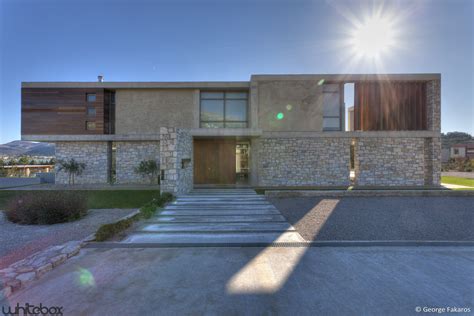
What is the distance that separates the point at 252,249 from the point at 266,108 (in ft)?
33.5

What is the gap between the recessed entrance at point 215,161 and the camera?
43.9 ft

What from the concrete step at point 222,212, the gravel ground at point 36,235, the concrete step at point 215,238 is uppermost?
the concrete step at point 215,238

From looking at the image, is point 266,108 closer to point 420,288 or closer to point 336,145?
point 336,145

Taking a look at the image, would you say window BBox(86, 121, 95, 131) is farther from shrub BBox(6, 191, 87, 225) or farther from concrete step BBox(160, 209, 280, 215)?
concrete step BBox(160, 209, 280, 215)

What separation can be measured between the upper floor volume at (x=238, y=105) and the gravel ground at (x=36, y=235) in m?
8.93

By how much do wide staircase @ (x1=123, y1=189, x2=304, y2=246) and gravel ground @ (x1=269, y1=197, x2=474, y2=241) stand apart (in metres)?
0.57

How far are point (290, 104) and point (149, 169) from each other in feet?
33.1

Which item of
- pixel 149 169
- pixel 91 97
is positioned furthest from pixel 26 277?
pixel 91 97

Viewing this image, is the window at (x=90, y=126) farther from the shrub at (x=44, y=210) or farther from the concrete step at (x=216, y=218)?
the concrete step at (x=216, y=218)

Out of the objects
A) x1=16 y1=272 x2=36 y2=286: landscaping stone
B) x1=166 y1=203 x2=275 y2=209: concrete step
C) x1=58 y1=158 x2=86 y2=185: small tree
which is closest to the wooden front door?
x1=166 y1=203 x2=275 y2=209: concrete step

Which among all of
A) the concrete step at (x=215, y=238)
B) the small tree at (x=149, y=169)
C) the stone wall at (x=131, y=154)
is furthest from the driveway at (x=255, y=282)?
the stone wall at (x=131, y=154)

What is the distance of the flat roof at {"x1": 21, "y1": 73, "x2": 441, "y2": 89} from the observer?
41.8 ft

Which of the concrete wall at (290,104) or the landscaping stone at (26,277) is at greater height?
the concrete wall at (290,104)

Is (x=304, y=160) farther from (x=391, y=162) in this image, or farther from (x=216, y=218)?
(x=216, y=218)
